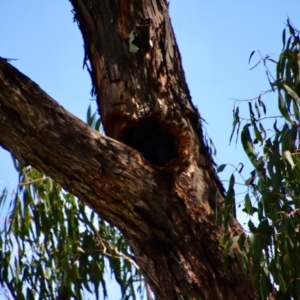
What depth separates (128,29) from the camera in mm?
3010

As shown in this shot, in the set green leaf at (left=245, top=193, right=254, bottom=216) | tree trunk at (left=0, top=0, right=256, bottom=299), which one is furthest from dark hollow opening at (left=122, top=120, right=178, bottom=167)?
green leaf at (left=245, top=193, right=254, bottom=216)

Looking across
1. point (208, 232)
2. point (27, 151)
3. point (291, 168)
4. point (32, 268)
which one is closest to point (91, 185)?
point (27, 151)

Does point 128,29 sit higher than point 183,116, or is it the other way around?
point 128,29

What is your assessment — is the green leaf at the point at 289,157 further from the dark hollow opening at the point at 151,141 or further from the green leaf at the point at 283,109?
the dark hollow opening at the point at 151,141

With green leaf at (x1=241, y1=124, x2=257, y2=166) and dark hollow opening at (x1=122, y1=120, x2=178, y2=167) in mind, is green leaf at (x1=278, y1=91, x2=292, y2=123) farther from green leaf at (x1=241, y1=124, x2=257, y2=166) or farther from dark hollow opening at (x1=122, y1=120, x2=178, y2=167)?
dark hollow opening at (x1=122, y1=120, x2=178, y2=167)

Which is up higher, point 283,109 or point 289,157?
point 283,109

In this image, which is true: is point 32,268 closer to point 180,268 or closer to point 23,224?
point 23,224

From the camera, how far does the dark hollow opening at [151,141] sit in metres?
2.88

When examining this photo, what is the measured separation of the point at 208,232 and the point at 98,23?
92 cm

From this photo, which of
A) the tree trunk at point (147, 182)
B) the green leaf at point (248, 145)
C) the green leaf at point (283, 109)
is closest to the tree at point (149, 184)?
the tree trunk at point (147, 182)

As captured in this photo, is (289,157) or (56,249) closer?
(289,157)

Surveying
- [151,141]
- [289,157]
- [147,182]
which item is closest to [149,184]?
[147,182]

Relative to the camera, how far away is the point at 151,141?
290 cm

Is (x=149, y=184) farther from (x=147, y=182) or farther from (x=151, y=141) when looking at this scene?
(x=151, y=141)
